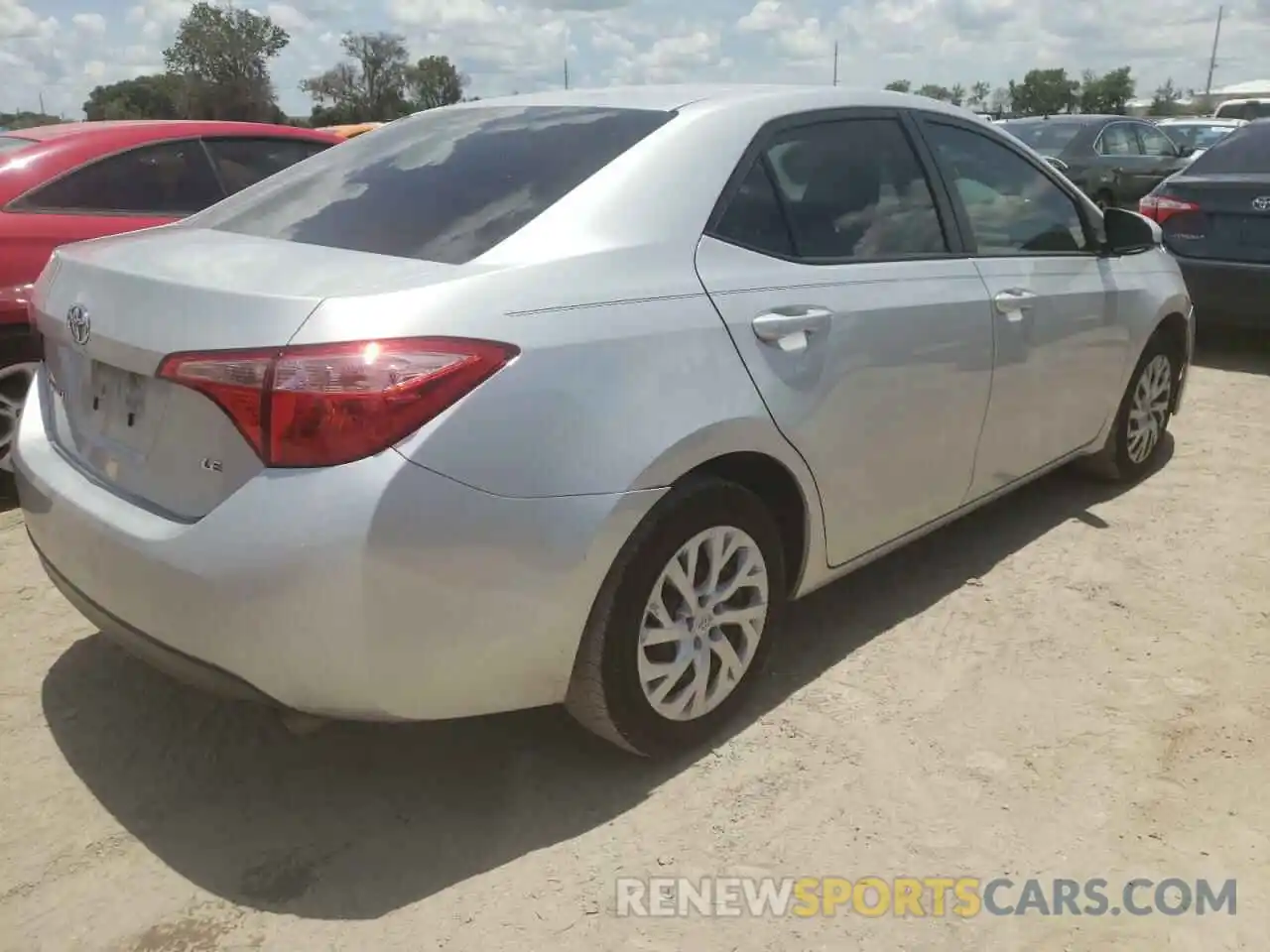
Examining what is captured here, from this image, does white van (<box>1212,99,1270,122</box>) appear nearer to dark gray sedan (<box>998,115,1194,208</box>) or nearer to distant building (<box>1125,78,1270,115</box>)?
dark gray sedan (<box>998,115,1194,208</box>)

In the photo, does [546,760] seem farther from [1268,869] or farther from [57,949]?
[1268,869]

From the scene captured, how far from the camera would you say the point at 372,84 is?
58.2 meters

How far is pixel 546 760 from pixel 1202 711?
1804 millimetres

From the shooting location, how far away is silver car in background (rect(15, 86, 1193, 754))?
2.15m

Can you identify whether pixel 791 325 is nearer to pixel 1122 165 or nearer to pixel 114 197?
pixel 114 197

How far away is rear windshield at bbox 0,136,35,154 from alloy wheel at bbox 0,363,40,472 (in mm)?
1077

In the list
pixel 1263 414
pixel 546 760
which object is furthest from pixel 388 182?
pixel 1263 414

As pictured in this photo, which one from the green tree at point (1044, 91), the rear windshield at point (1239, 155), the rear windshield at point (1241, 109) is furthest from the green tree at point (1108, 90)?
the rear windshield at point (1239, 155)

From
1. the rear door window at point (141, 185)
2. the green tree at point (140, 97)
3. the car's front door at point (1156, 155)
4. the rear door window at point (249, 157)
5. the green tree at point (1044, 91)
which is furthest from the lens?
the green tree at point (1044, 91)

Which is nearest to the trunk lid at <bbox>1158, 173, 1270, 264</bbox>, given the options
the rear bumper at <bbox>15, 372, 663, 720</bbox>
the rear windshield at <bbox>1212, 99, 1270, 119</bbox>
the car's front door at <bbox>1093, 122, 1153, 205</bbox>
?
the rear bumper at <bbox>15, 372, 663, 720</bbox>

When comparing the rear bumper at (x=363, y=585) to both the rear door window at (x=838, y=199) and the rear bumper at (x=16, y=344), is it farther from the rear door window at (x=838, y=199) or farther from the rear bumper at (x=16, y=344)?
the rear bumper at (x=16, y=344)

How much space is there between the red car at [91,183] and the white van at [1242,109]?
27.4m

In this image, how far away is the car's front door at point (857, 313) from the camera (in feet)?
9.21

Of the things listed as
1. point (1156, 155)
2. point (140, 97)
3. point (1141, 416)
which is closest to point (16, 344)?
point (1141, 416)
